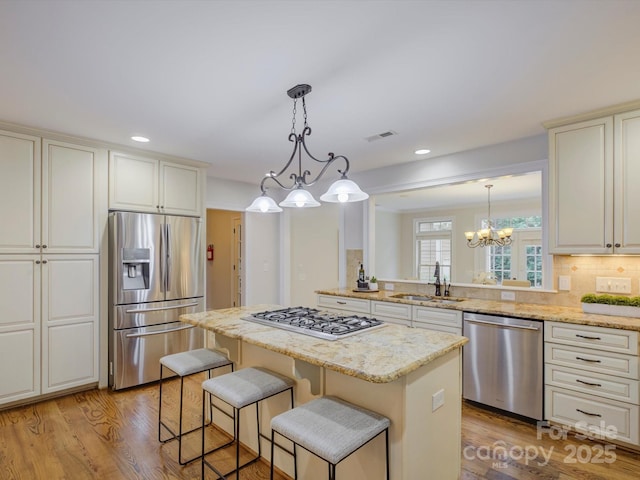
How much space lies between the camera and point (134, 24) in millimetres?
1682

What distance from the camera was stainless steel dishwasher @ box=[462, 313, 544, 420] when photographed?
2.71 meters

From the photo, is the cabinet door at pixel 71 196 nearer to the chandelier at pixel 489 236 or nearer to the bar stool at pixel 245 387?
the bar stool at pixel 245 387

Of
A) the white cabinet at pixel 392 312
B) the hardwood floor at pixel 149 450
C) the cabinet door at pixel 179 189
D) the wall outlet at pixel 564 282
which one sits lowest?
the hardwood floor at pixel 149 450

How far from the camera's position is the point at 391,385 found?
5.30ft

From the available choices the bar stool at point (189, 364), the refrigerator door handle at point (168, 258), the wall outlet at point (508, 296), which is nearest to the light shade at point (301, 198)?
the bar stool at point (189, 364)

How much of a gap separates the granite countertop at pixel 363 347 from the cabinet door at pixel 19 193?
2.07 metres

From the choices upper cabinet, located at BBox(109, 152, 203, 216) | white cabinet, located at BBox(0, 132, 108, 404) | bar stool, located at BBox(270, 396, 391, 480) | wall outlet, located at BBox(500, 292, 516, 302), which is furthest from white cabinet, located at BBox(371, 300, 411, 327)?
white cabinet, located at BBox(0, 132, 108, 404)

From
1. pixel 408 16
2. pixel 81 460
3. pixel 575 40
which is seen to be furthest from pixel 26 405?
pixel 575 40

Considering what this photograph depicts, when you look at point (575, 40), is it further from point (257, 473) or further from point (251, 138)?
point (257, 473)

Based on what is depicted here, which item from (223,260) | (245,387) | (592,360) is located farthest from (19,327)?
(592,360)

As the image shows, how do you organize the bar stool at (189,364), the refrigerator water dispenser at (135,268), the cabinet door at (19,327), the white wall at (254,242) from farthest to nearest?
1. the white wall at (254,242)
2. the refrigerator water dispenser at (135,268)
3. the cabinet door at (19,327)
4. the bar stool at (189,364)

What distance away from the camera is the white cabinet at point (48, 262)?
300 centimetres

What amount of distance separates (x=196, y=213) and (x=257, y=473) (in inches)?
115

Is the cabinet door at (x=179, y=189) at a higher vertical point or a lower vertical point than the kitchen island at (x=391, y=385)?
higher
